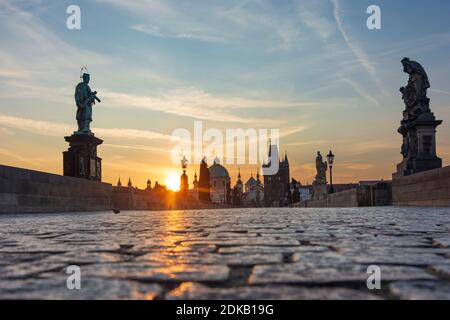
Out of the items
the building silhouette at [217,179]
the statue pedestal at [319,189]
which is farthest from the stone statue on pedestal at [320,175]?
the building silhouette at [217,179]

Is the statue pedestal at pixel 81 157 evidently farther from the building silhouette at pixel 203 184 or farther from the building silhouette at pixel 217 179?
the building silhouette at pixel 217 179

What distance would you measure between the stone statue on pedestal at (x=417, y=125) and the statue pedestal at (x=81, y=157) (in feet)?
47.1

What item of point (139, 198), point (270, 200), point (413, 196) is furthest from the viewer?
point (270, 200)

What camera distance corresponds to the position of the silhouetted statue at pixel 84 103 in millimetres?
20453

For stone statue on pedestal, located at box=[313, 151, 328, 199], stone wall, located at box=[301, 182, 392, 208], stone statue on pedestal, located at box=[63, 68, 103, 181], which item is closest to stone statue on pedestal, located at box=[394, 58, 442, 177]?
stone wall, located at box=[301, 182, 392, 208]

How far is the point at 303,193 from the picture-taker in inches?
7106

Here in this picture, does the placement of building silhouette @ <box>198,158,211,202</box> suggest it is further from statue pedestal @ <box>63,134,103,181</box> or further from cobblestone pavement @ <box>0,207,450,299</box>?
cobblestone pavement @ <box>0,207,450,299</box>

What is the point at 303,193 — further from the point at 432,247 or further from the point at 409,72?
the point at 432,247

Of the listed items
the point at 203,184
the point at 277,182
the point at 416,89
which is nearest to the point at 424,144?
the point at 416,89

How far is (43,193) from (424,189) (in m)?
13.2

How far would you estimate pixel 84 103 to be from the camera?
2070 cm
